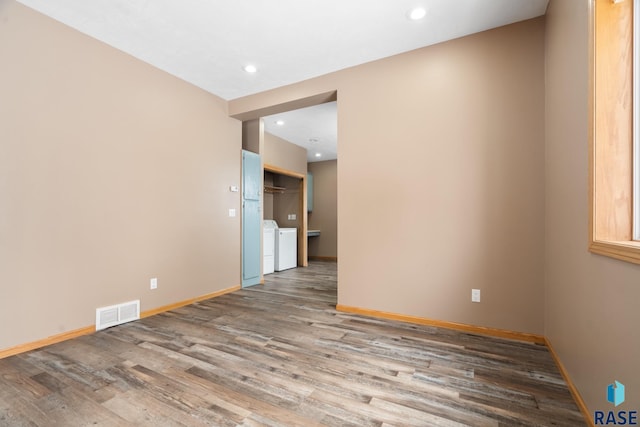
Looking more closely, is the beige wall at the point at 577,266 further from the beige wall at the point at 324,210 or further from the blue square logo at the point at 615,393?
the beige wall at the point at 324,210

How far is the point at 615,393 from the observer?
111cm

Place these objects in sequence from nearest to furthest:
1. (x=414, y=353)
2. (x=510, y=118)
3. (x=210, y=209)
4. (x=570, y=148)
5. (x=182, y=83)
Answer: (x=570, y=148) < (x=414, y=353) < (x=510, y=118) < (x=182, y=83) < (x=210, y=209)

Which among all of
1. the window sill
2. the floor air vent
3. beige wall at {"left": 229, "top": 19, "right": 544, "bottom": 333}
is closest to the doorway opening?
beige wall at {"left": 229, "top": 19, "right": 544, "bottom": 333}

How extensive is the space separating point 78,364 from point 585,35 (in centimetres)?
377

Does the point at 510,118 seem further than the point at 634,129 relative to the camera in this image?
Yes

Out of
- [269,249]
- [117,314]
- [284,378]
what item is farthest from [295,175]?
[284,378]

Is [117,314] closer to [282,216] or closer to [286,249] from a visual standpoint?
[286,249]

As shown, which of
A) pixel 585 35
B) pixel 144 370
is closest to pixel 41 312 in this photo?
pixel 144 370

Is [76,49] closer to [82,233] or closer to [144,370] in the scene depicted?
[82,233]

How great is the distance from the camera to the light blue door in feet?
14.1

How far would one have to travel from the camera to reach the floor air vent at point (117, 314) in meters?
2.62

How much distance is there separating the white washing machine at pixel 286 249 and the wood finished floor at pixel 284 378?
9.89 feet

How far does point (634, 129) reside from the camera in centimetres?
125

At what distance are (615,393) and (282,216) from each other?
6.21 meters
